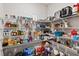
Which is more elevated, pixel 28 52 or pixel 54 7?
pixel 54 7

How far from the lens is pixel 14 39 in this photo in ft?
5.48

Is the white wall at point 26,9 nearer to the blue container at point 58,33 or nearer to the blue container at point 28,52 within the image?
the blue container at point 58,33

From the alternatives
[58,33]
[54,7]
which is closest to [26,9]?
[54,7]

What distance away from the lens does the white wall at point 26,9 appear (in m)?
1.64

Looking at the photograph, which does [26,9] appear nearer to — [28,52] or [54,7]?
[54,7]

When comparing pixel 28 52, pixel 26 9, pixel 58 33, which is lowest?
pixel 28 52

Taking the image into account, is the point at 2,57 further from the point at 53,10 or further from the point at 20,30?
the point at 53,10

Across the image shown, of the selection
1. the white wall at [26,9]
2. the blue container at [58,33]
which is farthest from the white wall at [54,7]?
the blue container at [58,33]

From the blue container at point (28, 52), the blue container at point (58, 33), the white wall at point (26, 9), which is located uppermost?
the white wall at point (26, 9)

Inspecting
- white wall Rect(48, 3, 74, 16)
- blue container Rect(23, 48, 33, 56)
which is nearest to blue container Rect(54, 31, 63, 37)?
white wall Rect(48, 3, 74, 16)

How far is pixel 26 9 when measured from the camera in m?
1.64

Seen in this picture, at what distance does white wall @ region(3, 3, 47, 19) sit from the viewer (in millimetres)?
1639

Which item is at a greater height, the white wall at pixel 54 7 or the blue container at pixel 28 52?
the white wall at pixel 54 7

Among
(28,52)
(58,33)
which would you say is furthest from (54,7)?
(28,52)
